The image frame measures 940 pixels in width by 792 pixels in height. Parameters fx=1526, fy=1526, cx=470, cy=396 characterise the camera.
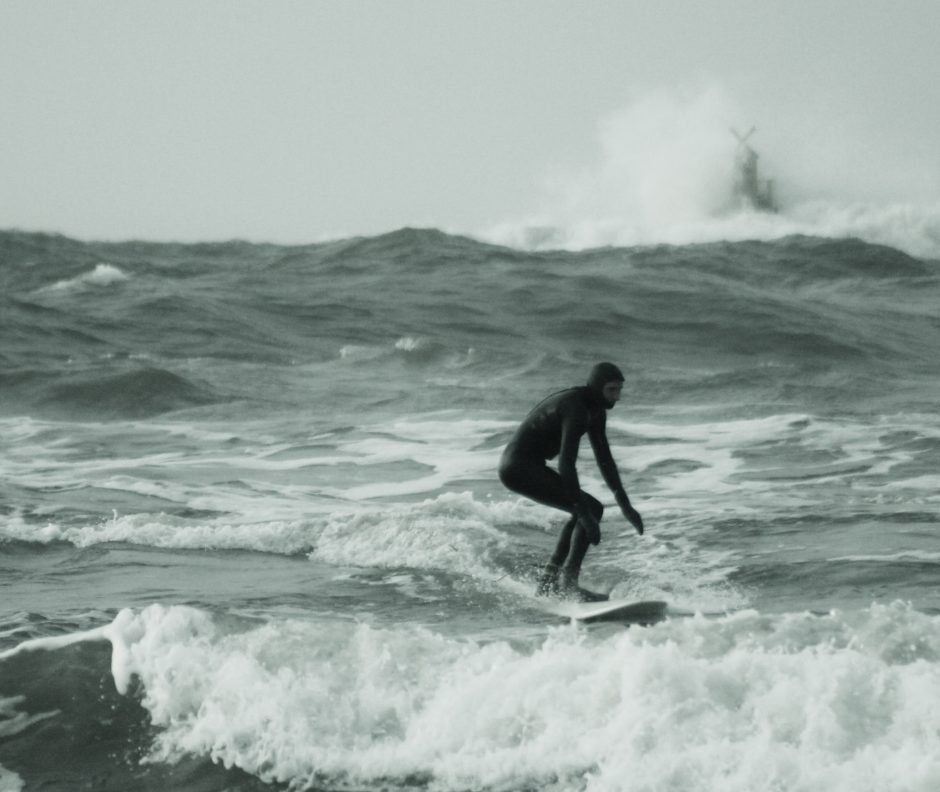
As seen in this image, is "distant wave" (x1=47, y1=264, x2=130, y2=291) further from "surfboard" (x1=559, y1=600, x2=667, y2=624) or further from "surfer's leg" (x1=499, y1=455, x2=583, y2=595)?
"surfboard" (x1=559, y1=600, x2=667, y2=624)

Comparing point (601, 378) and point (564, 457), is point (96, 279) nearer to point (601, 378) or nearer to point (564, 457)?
point (564, 457)

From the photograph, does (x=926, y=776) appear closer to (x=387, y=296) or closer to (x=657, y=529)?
(x=657, y=529)

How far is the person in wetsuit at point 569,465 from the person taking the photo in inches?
357

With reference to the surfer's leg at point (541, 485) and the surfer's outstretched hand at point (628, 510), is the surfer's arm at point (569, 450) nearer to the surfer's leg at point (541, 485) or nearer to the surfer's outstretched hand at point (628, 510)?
the surfer's leg at point (541, 485)

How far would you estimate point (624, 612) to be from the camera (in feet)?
28.1

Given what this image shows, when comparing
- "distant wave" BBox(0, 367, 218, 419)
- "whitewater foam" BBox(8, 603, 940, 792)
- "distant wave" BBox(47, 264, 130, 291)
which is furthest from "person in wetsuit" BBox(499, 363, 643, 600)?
"distant wave" BBox(47, 264, 130, 291)

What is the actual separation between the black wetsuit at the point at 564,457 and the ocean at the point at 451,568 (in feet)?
1.87

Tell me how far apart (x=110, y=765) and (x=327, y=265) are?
124 ft

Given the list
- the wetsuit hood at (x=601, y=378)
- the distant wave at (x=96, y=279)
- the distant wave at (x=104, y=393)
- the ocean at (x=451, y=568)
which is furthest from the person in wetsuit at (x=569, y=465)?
the distant wave at (x=96, y=279)

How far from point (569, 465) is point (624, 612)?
996 millimetres

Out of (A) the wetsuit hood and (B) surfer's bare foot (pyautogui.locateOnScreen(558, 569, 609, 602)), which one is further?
(B) surfer's bare foot (pyautogui.locateOnScreen(558, 569, 609, 602))

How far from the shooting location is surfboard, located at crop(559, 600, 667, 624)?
8.52 metres

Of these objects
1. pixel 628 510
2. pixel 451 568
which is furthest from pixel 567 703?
pixel 451 568

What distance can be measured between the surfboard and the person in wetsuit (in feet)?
1.59
